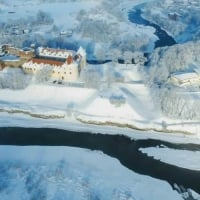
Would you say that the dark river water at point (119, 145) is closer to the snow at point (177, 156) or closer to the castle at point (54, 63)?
the snow at point (177, 156)

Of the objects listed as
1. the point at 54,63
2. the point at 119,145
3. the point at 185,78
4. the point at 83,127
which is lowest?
the point at 119,145

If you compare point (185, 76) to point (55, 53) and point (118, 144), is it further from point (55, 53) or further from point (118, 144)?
point (55, 53)

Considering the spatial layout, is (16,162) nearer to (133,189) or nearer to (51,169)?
(51,169)

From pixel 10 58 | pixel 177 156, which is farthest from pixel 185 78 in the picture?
pixel 10 58

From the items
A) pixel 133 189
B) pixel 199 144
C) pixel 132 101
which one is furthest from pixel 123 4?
pixel 133 189

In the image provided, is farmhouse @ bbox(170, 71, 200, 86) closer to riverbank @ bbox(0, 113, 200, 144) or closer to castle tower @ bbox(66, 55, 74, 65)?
riverbank @ bbox(0, 113, 200, 144)

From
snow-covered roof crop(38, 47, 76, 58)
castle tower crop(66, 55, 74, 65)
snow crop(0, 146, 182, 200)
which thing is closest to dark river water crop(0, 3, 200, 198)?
snow crop(0, 146, 182, 200)
